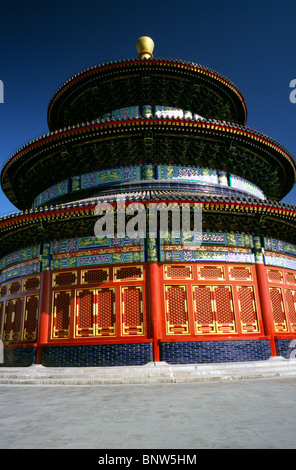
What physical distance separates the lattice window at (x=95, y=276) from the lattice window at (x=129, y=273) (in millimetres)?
376

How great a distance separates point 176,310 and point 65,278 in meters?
4.22

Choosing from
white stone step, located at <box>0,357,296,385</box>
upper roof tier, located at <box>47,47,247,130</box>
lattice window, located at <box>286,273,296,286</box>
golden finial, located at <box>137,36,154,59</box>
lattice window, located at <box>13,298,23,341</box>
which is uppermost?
golden finial, located at <box>137,36,154,59</box>

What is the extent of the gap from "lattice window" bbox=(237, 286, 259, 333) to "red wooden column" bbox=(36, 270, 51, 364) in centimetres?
691

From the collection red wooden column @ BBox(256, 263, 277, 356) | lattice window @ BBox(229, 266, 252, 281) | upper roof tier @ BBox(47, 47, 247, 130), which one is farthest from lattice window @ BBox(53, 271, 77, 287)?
upper roof tier @ BBox(47, 47, 247, 130)

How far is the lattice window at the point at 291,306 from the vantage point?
12.8 meters

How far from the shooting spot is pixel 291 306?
13.1 meters

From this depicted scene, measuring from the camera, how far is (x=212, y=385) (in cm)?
802

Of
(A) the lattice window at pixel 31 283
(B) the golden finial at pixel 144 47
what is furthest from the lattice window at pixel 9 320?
(B) the golden finial at pixel 144 47

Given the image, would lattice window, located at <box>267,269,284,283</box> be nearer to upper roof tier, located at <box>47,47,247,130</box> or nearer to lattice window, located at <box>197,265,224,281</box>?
lattice window, located at <box>197,265,224,281</box>

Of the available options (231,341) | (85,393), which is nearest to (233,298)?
(231,341)

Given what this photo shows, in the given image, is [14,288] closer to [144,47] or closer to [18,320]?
[18,320]

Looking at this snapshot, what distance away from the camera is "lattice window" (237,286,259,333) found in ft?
38.1

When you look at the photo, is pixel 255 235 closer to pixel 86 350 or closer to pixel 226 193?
pixel 226 193

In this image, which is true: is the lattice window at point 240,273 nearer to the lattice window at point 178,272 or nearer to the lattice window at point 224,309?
the lattice window at point 224,309
